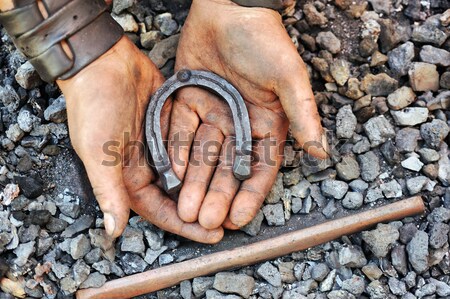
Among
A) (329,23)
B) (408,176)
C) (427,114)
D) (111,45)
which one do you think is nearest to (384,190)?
(408,176)

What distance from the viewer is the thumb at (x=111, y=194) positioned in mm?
2438

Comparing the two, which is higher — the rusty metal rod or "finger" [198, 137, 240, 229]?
"finger" [198, 137, 240, 229]

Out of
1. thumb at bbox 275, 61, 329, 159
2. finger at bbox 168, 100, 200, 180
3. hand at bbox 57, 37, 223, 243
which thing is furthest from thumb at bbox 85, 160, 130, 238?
thumb at bbox 275, 61, 329, 159

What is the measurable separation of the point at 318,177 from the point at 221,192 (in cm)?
45

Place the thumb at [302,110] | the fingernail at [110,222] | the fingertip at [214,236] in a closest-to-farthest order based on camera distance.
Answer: the fingernail at [110,222]
the thumb at [302,110]
the fingertip at [214,236]

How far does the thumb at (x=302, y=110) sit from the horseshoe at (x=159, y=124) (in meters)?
0.22

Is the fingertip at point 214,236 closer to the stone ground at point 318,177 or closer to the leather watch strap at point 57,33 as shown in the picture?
the stone ground at point 318,177

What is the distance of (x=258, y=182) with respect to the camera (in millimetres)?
2703

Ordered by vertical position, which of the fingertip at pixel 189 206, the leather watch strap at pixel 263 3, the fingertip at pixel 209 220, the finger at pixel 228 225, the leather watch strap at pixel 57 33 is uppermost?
the leather watch strap at pixel 57 33

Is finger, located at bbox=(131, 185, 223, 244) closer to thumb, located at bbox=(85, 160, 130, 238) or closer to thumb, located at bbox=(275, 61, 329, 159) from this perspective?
thumb, located at bbox=(85, 160, 130, 238)

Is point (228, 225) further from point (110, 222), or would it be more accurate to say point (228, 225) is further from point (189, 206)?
point (110, 222)

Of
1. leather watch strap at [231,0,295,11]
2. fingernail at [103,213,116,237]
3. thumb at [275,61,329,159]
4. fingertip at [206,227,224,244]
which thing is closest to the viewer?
fingernail at [103,213,116,237]

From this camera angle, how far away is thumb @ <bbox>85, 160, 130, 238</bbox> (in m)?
2.44

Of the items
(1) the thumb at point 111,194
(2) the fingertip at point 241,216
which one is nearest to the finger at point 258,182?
(2) the fingertip at point 241,216
